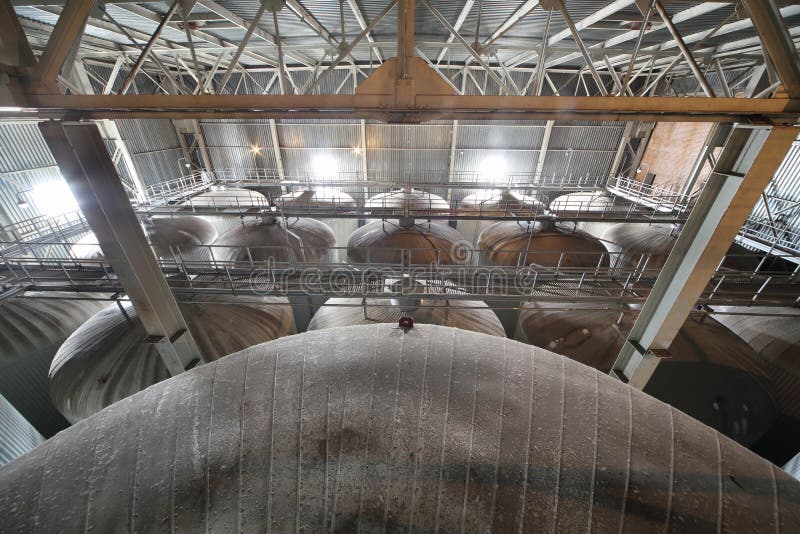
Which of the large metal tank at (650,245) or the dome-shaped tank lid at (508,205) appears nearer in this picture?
the large metal tank at (650,245)

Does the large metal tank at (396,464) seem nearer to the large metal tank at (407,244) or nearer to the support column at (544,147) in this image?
the large metal tank at (407,244)

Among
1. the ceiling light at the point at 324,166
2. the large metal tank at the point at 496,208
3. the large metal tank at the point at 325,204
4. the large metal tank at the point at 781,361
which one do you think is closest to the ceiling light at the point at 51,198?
the large metal tank at the point at 325,204

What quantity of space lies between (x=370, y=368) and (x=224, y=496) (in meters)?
1.68

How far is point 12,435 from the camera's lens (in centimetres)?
652

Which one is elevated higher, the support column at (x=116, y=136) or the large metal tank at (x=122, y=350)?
the support column at (x=116, y=136)

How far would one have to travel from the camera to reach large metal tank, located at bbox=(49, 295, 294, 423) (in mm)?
6012

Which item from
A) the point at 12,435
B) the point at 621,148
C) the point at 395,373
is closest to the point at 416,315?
the point at 395,373

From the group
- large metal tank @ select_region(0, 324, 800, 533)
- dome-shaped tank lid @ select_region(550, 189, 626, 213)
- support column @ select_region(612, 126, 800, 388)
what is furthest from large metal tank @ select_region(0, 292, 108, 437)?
dome-shaped tank lid @ select_region(550, 189, 626, 213)

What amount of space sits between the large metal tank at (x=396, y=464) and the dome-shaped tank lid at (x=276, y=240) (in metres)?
7.43

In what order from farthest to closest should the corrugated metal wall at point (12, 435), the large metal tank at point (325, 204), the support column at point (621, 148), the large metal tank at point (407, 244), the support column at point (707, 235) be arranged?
the support column at point (621, 148)
the large metal tank at point (325, 204)
the large metal tank at point (407, 244)
the corrugated metal wall at point (12, 435)
the support column at point (707, 235)

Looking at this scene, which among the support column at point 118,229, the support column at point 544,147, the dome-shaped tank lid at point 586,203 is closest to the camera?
the support column at point 118,229

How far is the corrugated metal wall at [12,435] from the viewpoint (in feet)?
20.5

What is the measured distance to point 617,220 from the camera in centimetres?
1070

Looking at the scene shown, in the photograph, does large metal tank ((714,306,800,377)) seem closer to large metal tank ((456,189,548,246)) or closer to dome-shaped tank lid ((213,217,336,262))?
large metal tank ((456,189,548,246))
